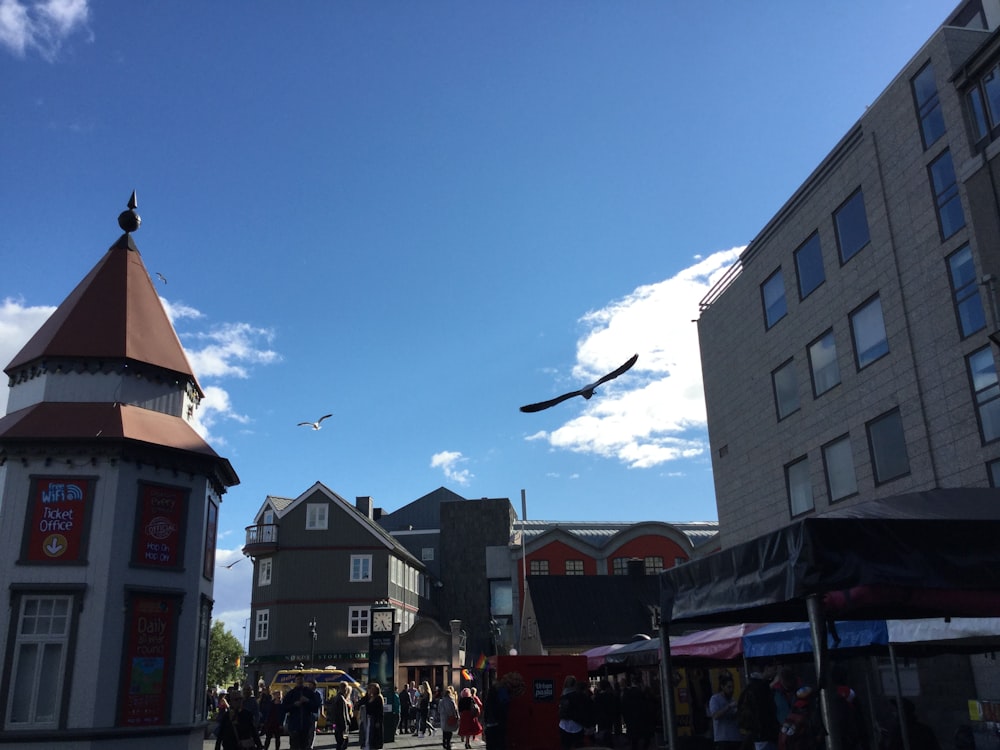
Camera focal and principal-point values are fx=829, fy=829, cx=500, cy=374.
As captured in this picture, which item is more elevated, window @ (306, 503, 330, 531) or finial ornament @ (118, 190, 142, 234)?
finial ornament @ (118, 190, 142, 234)

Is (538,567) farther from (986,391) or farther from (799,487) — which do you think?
(986,391)

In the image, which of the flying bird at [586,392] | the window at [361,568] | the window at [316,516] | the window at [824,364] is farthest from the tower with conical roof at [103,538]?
the window at [316,516]

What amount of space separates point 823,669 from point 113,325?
1785 centimetres

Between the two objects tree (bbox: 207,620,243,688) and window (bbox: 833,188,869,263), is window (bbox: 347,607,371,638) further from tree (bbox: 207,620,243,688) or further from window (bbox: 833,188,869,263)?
tree (bbox: 207,620,243,688)

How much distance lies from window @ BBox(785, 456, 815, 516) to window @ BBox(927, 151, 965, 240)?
797 cm

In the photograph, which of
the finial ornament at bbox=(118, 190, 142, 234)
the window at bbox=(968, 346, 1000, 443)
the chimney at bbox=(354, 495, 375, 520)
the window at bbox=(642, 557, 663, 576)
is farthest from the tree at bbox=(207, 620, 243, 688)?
the window at bbox=(968, 346, 1000, 443)

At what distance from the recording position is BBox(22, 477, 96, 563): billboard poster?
16594mm

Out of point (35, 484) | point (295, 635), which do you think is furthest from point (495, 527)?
point (35, 484)

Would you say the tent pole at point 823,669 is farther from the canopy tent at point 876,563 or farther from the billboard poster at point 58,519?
the billboard poster at point 58,519

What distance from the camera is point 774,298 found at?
26422 millimetres

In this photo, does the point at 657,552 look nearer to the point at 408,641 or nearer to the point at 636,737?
the point at 408,641

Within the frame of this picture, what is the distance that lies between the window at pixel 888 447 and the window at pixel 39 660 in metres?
18.6

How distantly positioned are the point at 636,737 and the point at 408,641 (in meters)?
20.9

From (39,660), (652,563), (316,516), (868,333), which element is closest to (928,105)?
(868,333)
